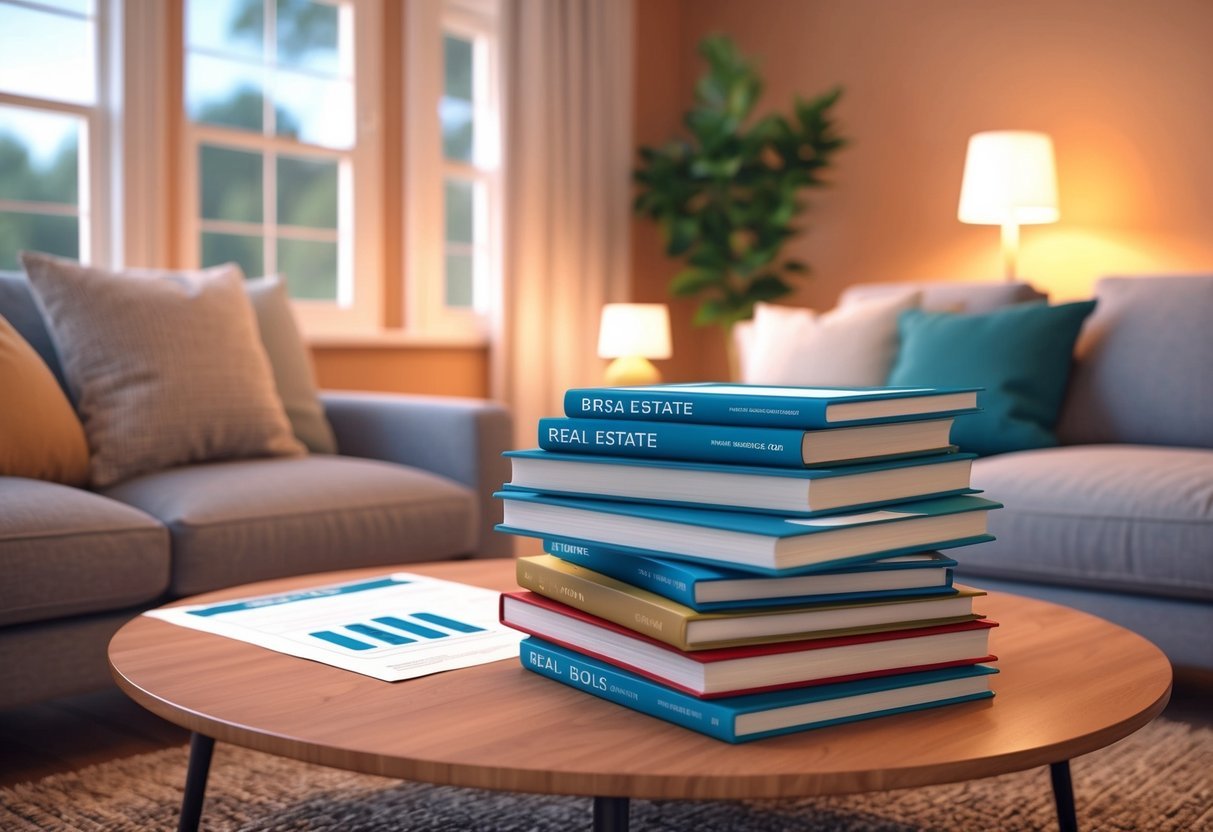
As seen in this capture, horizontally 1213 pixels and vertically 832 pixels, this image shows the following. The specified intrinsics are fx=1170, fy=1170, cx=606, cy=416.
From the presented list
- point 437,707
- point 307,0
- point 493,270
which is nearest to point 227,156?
point 307,0

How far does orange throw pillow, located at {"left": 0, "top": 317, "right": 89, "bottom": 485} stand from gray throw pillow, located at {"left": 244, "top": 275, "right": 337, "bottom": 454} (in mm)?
579

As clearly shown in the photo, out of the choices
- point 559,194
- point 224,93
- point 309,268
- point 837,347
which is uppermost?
point 224,93

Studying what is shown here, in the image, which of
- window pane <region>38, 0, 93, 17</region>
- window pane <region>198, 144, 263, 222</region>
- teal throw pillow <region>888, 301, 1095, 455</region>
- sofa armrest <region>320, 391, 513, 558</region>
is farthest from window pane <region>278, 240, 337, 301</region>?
teal throw pillow <region>888, 301, 1095, 455</region>

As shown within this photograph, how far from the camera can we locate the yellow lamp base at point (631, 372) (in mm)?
3988

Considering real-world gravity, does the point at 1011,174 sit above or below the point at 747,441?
above

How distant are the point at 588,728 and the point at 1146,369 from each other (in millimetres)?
2462

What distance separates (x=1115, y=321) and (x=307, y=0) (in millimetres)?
2779

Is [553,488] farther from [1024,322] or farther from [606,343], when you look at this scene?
[606,343]

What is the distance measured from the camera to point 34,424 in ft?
7.41

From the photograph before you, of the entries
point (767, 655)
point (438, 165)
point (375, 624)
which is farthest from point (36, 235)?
point (767, 655)

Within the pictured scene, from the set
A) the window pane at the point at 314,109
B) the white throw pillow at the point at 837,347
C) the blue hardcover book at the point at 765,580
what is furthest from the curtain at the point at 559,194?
the blue hardcover book at the point at 765,580

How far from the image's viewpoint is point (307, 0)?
398 cm

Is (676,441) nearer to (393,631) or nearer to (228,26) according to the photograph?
(393,631)

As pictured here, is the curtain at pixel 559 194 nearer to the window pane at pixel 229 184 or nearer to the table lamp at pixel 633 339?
the table lamp at pixel 633 339
